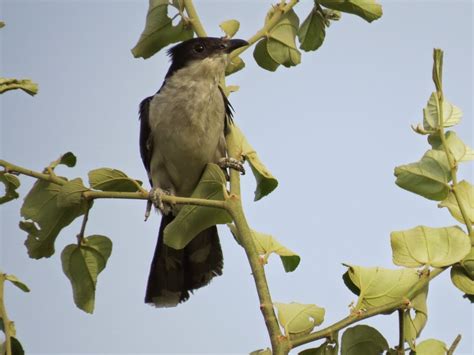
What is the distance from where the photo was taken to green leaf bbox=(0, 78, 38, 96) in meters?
2.95

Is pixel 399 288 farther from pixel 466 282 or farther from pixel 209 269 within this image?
pixel 209 269

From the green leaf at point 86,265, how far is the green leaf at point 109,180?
25 centimetres

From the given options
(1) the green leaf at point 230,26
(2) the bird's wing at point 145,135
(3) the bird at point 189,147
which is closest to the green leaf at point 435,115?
(1) the green leaf at point 230,26

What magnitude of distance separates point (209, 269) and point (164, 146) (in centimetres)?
98

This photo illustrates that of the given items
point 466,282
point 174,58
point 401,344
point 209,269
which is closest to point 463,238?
point 466,282

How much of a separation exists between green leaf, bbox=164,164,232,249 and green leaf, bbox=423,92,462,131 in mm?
821

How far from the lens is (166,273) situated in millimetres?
5352

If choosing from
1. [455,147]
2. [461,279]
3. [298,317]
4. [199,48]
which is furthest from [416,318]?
[199,48]

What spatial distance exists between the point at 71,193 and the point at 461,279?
148cm

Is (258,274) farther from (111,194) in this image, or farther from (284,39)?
(284,39)

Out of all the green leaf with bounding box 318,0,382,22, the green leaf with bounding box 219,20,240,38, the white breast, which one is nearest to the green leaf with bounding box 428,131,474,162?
the green leaf with bounding box 318,0,382,22

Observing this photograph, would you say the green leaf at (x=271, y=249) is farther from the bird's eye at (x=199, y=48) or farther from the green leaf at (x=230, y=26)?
the bird's eye at (x=199, y=48)

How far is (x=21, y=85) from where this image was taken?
9.89 ft

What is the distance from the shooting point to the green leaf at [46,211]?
2.92m
